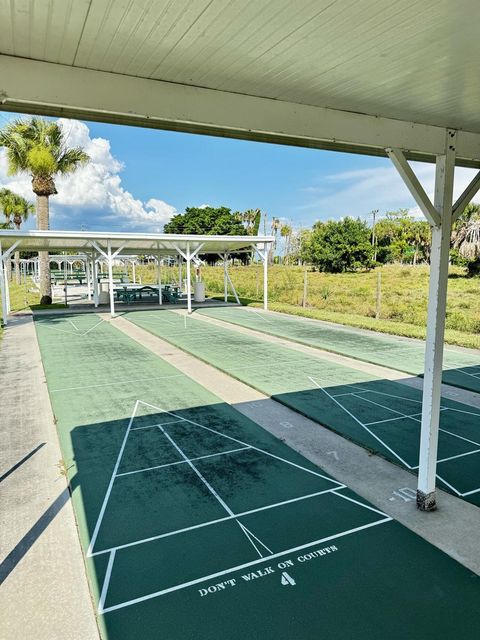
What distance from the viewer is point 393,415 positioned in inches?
246

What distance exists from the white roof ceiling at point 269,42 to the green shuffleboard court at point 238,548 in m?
3.23

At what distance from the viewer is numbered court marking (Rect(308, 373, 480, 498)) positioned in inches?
186

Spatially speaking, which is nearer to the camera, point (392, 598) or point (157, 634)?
point (157, 634)

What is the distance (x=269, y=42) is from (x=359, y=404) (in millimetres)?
5546

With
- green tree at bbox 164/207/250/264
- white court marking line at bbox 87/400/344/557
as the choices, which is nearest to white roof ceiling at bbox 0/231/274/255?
white court marking line at bbox 87/400/344/557

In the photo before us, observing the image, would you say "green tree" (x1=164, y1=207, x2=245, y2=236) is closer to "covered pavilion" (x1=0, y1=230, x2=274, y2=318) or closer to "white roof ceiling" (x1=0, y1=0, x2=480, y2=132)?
"covered pavilion" (x1=0, y1=230, x2=274, y2=318)

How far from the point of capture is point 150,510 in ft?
12.5

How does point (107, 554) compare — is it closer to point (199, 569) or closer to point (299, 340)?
point (199, 569)

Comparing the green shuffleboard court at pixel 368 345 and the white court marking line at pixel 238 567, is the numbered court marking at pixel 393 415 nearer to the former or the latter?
the white court marking line at pixel 238 567

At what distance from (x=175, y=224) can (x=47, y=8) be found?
76.5 metres

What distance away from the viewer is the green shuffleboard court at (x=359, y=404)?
15.8 ft

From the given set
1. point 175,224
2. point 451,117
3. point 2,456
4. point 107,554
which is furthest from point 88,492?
point 175,224

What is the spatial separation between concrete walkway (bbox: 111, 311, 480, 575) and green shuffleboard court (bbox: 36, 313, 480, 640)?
0.14 metres

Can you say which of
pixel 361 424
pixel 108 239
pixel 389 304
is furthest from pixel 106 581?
pixel 389 304
